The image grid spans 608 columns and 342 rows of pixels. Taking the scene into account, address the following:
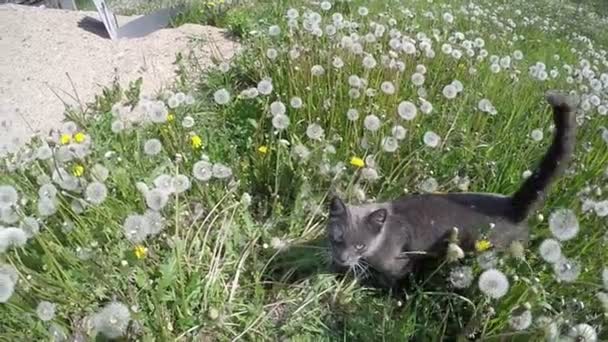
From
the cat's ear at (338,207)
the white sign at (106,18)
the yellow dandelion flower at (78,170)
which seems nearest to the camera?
the cat's ear at (338,207)

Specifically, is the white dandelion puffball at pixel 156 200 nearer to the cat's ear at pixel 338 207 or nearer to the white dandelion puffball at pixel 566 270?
the cat's ear at pixel 338 207

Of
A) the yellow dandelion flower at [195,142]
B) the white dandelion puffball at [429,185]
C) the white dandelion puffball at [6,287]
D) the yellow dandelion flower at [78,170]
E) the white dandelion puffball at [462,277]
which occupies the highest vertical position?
the yellow dandelion flower at [78,170]

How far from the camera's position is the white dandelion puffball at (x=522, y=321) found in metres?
1.93

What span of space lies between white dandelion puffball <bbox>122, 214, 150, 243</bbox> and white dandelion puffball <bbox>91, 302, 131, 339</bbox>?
0.29m

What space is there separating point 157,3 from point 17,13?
4.12 meters

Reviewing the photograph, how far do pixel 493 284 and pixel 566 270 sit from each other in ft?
1.15

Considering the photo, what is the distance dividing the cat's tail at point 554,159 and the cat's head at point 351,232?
582 millimetres

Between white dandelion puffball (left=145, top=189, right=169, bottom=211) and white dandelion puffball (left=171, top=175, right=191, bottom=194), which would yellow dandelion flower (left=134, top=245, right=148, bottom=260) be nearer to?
white dandelion puffball (left=145, top=189, right=169, bottom=211)

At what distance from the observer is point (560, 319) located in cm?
190

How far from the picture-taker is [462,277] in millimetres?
2150

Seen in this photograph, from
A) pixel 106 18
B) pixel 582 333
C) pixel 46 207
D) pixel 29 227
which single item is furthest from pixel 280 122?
pixel 106 18

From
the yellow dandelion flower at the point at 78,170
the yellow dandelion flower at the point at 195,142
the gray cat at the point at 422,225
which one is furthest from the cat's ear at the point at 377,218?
the yellow dandelion flower at the point at 78,170

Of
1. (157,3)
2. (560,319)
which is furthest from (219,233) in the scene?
(157,3)

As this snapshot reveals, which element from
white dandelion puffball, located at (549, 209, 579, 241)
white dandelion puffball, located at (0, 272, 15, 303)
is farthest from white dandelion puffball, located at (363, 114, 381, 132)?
white dandelion puffball, located at (0, 272, 15, 303)
